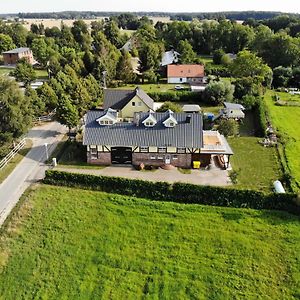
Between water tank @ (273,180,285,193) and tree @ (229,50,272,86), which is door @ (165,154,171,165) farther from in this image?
tree @ (229,50,272,86)

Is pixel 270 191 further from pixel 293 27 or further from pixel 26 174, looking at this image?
pixel 293 27

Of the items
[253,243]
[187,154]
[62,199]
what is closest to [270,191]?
[253,243]

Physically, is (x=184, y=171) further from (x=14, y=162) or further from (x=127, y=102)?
(x=14, y=162)

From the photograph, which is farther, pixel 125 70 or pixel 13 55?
pixel 13 55

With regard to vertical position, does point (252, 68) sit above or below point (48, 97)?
above

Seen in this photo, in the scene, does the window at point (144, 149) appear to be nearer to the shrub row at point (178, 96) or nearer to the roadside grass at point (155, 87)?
the shrub row at point (178, 96)

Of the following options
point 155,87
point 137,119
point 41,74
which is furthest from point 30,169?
point 41,74
